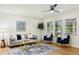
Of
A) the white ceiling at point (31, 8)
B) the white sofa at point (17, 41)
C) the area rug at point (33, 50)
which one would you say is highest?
the white ceiling at point (31, 8)

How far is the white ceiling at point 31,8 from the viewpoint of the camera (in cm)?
226

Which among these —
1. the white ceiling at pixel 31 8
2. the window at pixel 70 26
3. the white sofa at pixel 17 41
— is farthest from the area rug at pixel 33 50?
the white ceiling at pixel 31 8

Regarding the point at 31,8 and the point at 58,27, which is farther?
the point at 58,27

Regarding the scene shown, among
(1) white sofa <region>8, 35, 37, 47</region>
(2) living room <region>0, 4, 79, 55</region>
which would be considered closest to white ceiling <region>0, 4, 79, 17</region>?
(2) living room <region>0, 4, 79, 55</region>

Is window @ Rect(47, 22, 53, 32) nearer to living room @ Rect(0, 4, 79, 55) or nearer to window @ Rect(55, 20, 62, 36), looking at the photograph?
living room @ Rect(0, 4, 79, 55)

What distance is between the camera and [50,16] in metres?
2.40

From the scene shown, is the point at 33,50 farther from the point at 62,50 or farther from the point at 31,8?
the point at 31,8

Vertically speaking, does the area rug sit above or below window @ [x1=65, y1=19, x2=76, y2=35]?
below

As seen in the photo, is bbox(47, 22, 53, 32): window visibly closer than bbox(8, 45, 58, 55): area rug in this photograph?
No

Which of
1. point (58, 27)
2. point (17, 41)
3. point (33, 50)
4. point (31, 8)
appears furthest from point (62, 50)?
point (31, 8)

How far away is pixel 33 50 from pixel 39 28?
503mm

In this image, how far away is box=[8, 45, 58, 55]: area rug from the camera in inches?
92.7

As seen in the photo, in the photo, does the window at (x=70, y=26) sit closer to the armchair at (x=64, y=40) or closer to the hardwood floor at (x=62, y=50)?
the armchair at (x=64, y=40)

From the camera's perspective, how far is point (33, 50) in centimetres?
242
